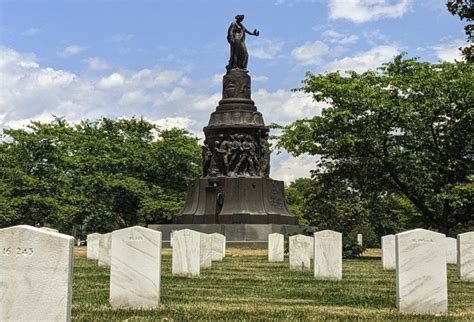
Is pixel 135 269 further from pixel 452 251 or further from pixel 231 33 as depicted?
pixel 231 33

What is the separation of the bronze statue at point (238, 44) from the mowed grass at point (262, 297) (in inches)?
705

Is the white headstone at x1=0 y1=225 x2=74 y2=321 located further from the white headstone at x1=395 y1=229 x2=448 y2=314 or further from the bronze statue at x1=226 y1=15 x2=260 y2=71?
the bronze statue at x1=226 y1=15 x2=260 y2=71

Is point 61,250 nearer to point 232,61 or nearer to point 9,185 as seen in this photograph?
point 232,61

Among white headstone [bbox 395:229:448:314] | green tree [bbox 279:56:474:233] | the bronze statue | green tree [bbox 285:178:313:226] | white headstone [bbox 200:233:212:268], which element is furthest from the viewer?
green tree [bbox 285:178:313:226]

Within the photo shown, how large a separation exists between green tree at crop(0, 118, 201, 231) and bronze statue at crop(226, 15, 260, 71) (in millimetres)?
17364

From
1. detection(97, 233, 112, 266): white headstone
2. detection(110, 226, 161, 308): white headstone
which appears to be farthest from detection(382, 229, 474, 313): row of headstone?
detection(97, 233, 112, 266): white headstone

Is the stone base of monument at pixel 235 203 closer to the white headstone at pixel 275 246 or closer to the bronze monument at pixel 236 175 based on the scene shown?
the bronze monument at pixel 236 175

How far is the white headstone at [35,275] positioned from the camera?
24.4 feet

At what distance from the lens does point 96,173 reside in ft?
177

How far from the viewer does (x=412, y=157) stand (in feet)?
105

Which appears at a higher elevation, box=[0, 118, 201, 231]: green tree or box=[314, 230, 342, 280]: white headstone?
box=[0, 118, 201, 231]: green tree

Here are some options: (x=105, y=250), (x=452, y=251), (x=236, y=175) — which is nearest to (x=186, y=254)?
(x=105, y=250)

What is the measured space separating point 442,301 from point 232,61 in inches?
1029

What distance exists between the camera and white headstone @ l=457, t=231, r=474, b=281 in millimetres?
17058
